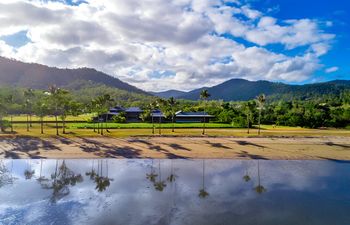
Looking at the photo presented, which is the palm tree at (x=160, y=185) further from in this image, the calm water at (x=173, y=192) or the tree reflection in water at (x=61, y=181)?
the tree reflection in water at (x=61, y=181)

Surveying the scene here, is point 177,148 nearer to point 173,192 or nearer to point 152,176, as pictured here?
point 152,176

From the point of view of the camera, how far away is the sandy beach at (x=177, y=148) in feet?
171

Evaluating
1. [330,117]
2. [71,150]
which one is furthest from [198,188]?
[330,117]

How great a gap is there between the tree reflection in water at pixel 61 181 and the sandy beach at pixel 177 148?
29.3 feet

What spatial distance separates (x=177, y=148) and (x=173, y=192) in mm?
24422

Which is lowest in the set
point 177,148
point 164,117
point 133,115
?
point 177,148

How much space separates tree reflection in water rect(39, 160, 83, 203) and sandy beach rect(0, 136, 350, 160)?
8926 millimetres

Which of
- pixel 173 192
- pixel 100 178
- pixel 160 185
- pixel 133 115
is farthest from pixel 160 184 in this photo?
pixel 133 115

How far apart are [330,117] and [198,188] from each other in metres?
93.9

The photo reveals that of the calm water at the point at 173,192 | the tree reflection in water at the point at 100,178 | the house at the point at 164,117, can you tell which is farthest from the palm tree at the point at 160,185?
the house at the point at 164,117

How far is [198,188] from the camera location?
1356 inches

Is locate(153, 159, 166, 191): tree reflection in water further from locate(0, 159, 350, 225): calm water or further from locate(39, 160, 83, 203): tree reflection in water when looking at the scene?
locate(39, 160, 83, 203): tree reflection in water

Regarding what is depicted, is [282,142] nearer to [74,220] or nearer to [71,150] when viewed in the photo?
[71,150]

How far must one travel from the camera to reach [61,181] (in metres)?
37.2
